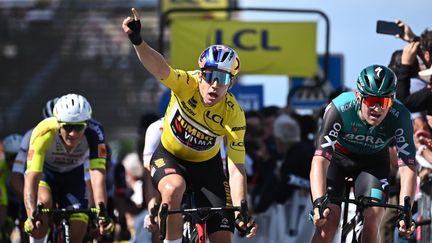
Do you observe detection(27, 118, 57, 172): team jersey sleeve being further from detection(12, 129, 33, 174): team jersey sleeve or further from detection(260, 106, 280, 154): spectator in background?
detection(260, 106, 280, 154): spectator in background

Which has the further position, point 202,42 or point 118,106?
point 118,106

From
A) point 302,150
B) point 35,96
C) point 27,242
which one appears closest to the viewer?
point 27,242

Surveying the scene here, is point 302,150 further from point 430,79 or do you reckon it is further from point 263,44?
point 263,44

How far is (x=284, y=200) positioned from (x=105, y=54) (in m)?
23.6

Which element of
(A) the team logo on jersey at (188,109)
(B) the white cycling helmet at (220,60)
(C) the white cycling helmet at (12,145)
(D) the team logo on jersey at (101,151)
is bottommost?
(C) the white cycling helmet at (12,145)

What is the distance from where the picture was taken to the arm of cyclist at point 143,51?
36.9 feet

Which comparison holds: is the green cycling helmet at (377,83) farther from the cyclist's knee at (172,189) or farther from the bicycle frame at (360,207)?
the cyclist's knee at (172,189)

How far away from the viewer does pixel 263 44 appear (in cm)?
2184

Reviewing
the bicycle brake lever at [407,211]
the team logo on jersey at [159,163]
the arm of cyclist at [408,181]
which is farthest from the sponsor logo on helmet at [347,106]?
the team logo on jersey at [159,163]

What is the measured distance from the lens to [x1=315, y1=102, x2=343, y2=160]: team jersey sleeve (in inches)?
471

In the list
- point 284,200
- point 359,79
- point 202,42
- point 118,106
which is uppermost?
point 359,79

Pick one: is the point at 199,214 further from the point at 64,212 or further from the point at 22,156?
the point at 22,156

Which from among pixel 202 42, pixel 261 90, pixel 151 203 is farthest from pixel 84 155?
pixel 261 90

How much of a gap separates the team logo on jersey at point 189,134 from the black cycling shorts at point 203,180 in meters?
0.17
